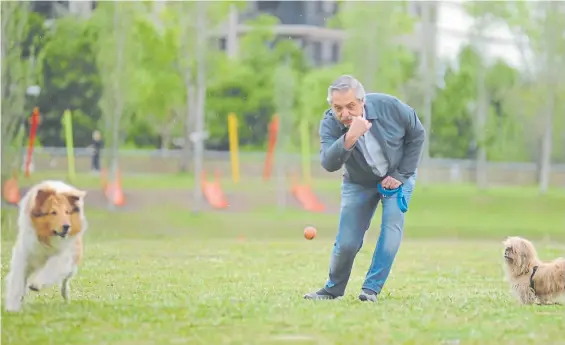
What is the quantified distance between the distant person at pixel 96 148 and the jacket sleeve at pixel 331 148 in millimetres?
11708

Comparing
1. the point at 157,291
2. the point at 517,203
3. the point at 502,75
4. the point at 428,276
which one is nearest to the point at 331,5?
the point at 502,75

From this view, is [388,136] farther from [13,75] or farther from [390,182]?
[13,75]

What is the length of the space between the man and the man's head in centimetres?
5

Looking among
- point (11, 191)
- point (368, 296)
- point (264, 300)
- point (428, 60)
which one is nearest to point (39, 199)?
point (264, 300)

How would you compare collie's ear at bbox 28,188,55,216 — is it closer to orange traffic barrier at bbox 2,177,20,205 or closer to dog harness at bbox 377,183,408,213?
dog harness at bbox 377,183,408,213

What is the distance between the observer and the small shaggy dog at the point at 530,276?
4.72 meters

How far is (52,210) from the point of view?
12.8 feet

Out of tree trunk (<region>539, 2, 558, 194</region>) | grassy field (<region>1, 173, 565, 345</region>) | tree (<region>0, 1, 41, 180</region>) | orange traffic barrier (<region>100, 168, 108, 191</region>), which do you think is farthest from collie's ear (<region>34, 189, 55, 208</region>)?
tree trunk (<region>539, 2, 558, 194</region>)

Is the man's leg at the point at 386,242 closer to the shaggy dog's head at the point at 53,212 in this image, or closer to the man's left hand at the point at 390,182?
the man's left hand at the point at 390,182

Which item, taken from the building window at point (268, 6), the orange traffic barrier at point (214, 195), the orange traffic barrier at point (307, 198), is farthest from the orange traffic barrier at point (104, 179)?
the building window at point (268, 6)

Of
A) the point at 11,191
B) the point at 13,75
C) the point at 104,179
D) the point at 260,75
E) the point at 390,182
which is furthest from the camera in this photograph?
the point at 260,75

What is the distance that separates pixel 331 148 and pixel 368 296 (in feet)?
2.33

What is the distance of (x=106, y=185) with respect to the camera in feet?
48.2

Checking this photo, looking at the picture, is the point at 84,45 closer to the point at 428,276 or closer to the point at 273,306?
the point at 428,276
